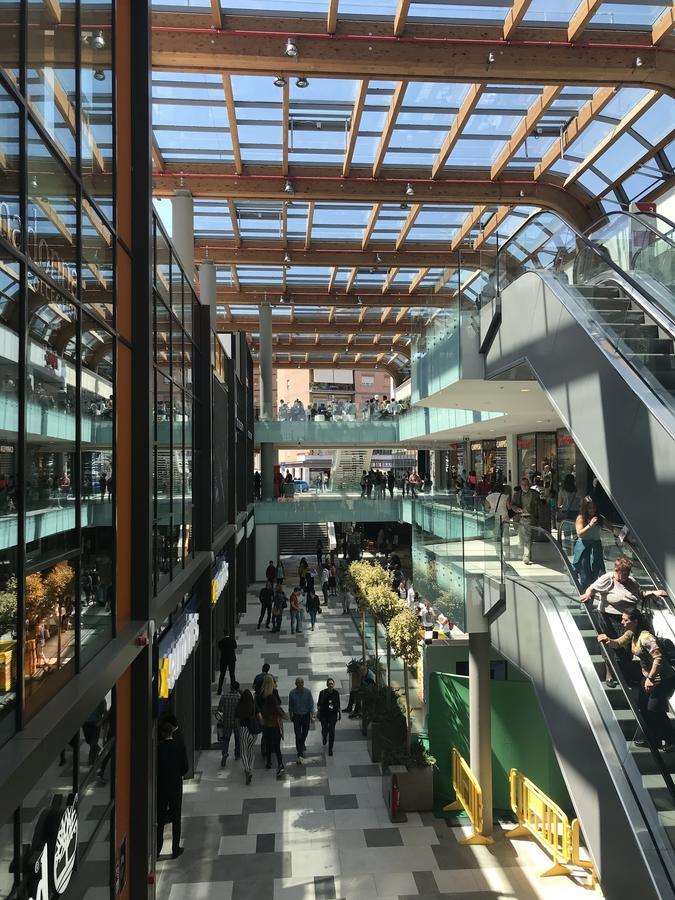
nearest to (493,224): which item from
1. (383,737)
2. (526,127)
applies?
(526,127)

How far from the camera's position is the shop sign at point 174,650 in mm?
8117

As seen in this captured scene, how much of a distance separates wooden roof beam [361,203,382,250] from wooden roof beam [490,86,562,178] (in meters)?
3.45

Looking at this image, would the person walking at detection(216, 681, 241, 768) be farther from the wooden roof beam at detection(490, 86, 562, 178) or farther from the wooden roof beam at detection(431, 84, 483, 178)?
the wooden roof beam at detection(490, 86, 562, 178)

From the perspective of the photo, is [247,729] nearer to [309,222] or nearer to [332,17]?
[332,17]

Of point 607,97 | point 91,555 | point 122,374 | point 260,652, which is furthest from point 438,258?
point 91,555

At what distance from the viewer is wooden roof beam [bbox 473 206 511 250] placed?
19500 mm

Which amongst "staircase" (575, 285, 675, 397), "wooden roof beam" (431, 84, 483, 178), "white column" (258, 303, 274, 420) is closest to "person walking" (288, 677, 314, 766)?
"staircase" (575, 285, 675, 397)

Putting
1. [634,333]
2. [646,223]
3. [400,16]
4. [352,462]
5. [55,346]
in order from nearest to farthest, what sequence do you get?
[55,346] < [634,333] < [646,223] < [400,16] < [352,462]

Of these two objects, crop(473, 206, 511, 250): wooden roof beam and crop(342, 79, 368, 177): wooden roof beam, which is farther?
crop(473, 206, 511, 250): wooden roof beam

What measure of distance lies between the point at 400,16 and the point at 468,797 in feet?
38.3

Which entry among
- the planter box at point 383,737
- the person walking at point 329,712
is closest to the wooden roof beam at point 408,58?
the person walking at point 329,712

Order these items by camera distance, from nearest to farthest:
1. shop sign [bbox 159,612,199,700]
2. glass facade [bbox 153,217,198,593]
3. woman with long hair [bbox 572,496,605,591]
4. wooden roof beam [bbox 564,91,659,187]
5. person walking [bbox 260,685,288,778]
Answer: woman with long hair [bbox 572,496,605,591]
glass facade [bbox 153,217,198,593]
shop sign [bbox 159,612,199,700]
person walking [bbox 260,685,288,778]
wooden roof beam [bbox 564,91,659,187]

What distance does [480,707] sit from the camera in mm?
11031

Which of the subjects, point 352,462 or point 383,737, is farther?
point 352,462
